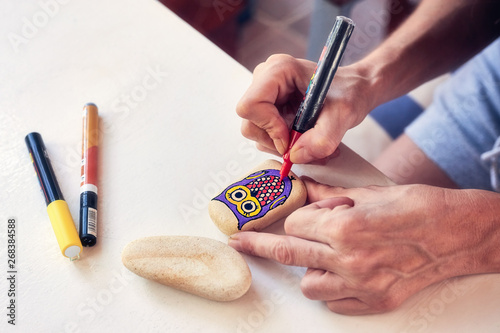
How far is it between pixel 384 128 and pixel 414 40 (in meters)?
0.20

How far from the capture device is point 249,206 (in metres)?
0.70

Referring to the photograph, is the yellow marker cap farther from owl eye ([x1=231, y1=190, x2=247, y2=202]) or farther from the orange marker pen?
owl eye ([x1=231, y1=190, x2=247, y2=202])

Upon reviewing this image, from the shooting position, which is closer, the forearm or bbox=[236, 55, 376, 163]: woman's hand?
bbox=[236, 55, 376, 163]: woman's hand

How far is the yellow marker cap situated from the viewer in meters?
0.65

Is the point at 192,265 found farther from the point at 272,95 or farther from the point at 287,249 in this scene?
the point at 272,95

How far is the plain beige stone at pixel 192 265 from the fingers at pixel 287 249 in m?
0.02

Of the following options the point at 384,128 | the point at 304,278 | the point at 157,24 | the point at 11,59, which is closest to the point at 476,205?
the point at 304,278

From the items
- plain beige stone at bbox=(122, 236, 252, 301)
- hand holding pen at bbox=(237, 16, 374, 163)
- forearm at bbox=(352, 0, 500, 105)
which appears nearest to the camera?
plain beige stone at bbox=(122, 236, 252, 301)

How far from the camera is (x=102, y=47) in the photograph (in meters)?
0.92

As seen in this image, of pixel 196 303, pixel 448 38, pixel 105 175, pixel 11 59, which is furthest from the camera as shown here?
pixel 448 38

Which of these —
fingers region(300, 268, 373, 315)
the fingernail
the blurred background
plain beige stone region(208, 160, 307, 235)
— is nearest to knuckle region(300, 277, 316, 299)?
fingers region(300, 268, 373, 315)

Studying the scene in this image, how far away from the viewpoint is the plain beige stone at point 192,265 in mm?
620

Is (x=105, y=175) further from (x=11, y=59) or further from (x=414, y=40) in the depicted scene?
(x=414, y=40)

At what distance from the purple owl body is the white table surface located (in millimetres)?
41
